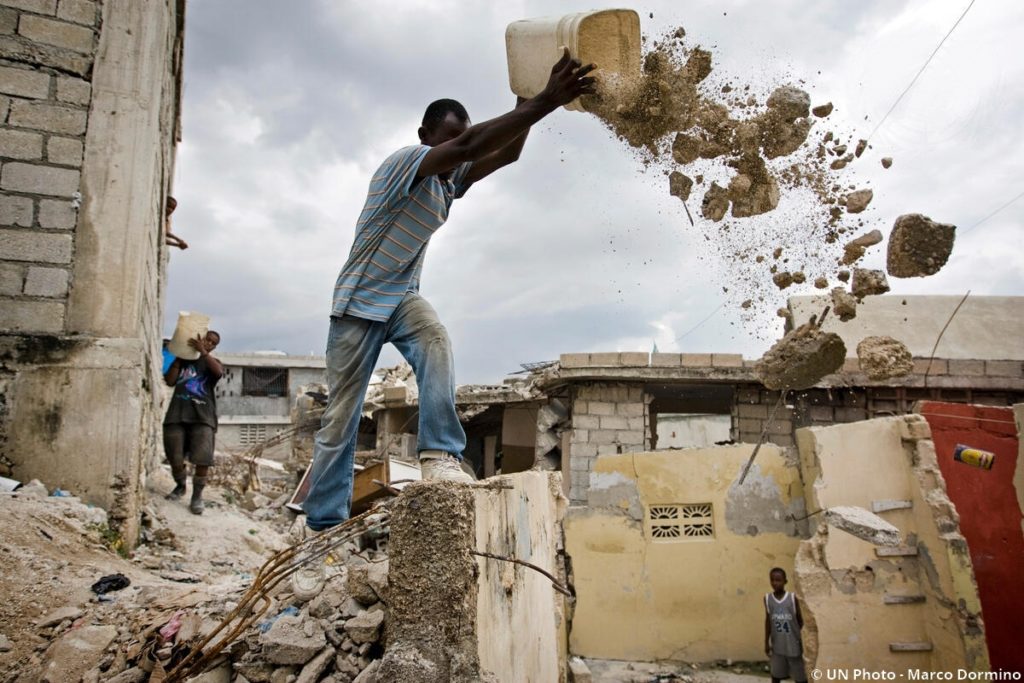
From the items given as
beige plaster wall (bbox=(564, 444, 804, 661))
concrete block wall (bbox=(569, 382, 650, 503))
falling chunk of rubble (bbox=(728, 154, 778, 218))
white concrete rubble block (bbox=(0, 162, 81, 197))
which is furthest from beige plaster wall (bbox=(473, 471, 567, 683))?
concrete block wall (bbox=(569, 382, 650, 503))

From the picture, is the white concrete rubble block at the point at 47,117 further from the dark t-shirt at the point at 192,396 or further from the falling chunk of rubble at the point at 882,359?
the falling chunk of rubble at the point at 882,359

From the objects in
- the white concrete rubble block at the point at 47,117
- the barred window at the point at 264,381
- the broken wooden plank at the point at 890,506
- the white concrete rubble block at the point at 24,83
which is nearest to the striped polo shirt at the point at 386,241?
the white concrete rubble block at the point at 47,117

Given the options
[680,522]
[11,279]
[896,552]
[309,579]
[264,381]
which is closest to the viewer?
[309,579]

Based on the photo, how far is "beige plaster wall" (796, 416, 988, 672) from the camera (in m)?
5.35

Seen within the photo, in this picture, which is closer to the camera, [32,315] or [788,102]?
[788,102]

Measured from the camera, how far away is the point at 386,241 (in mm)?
2504

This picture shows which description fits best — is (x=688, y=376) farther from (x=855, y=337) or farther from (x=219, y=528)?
(x=219, y=528)

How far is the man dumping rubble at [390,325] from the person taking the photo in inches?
93.7

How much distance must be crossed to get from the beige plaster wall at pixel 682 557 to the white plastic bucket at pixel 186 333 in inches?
171

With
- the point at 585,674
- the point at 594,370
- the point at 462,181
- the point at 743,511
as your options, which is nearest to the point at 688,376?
the point at 594,370

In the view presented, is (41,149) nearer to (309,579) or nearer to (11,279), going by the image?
(11,279)

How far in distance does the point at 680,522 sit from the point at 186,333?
17.3ft

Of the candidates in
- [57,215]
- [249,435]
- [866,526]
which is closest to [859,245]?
[866,526]

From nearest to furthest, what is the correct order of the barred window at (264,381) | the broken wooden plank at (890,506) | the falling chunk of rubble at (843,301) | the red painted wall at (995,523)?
the falling chunk of rubble at (843,301)
the red painted wall at (995,523)
the broken wooden plank at (890,506)
the barred window at (264,381)
